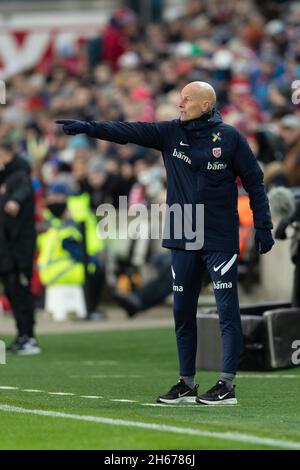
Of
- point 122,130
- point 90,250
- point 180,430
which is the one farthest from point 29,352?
point 180,430

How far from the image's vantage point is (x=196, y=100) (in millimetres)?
10734

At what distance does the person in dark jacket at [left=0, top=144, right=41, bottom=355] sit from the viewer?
16.1 m

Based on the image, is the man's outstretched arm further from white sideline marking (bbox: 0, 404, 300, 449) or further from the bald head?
white sideline marking (bbox: 0, 404, 300, 449)

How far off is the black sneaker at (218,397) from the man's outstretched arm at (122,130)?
169cm

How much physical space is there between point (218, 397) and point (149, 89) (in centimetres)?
1617

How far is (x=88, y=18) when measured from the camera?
33375 millimetres

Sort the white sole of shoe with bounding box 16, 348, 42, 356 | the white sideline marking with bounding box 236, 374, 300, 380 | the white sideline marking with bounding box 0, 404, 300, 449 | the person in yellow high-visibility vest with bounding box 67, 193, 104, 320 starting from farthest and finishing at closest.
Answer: the person in yellow high-visibility vest with bounding box 67, 193, 104, 320, the white sole of shoe with bounding box 16, 348, 42, 356, the white sideline marking with bounding box 236, 374, 300, 380, the white sideline marking with bounding box 0, 404, 300, 449

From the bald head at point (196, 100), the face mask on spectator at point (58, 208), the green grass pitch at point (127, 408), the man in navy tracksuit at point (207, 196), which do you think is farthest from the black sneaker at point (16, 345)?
the bald head at point (196, 100)

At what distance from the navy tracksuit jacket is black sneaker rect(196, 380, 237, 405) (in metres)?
0.13

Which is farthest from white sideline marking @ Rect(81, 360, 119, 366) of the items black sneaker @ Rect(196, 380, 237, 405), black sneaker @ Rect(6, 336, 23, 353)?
black sneaker @ Rect(196, 380, 237, 405)

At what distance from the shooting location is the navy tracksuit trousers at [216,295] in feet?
35.1

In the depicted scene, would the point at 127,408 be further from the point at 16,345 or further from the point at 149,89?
the point at 149,89

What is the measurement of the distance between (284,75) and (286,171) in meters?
6.52

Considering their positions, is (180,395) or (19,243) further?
(19,243)
